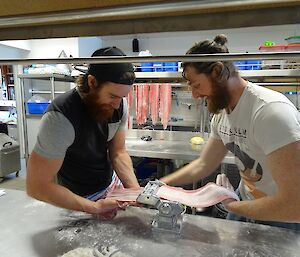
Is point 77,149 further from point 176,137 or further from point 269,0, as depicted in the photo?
point 176,137

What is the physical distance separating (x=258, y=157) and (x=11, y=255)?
33.7 inches

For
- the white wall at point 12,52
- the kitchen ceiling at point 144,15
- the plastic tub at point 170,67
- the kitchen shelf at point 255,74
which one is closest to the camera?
the kitchen ceiling at point 144,15

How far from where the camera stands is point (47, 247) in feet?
2.59

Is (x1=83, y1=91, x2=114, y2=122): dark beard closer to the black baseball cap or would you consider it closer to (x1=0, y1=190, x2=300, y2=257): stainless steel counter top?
the black baseball cap

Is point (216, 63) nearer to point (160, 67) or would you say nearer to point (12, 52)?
point (160, 67)

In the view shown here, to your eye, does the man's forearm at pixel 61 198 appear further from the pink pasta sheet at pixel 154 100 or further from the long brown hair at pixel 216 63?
the pink pasta sheet at pixel 154 100

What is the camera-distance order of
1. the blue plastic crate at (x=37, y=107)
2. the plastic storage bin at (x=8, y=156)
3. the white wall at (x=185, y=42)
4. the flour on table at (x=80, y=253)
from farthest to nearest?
the white wall at (x=185, y=42) < the blue plastic crate at (x=37, y=107) < the plastic storage bin at (x=8, y=156) < the flour on table at (x=80, y=253)

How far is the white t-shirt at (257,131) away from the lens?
82cm

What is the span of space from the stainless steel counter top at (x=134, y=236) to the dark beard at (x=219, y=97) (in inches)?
18.1

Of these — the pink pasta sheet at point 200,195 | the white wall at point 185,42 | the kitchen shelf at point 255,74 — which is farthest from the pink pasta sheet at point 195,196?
the white wall at point 185,42

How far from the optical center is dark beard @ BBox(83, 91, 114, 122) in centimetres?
107

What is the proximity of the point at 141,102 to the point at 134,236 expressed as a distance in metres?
2.12

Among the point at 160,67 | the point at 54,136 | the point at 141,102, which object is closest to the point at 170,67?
the point at 160,67

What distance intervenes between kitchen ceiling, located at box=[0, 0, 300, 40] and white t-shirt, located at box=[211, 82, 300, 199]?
0.52 meters
